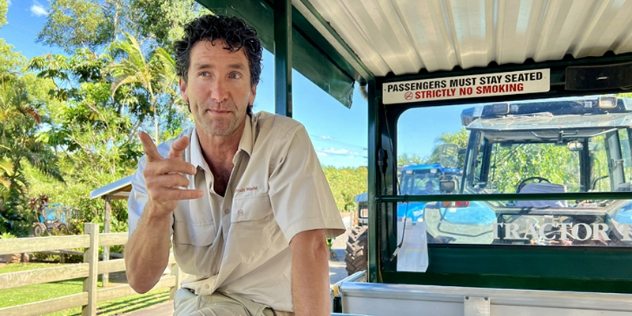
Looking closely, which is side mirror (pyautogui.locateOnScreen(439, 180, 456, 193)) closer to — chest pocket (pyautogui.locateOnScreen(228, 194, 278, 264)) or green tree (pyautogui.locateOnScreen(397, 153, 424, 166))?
green tree (pyautogui.locateOnScreen(397, 153, 424, 166))

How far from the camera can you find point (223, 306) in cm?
155

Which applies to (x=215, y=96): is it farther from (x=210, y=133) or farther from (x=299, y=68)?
(x=299, y=68)

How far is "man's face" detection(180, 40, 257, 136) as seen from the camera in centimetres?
165

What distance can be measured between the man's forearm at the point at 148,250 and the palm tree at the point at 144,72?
67.7 feet

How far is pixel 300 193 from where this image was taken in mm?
1538

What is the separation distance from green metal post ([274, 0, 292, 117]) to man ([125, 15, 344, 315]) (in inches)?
28.7

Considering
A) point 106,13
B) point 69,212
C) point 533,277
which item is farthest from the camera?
point 106,13

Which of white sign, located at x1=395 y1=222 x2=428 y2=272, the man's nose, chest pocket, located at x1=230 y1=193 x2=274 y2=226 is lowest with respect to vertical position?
white sign, located at x1=395 y1=222 x2=428 y2=272

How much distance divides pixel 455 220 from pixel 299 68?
1.97m

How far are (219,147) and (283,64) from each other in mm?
926

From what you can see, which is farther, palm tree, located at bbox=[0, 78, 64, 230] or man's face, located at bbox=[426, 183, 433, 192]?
palm tree, located at bbox=[0, 78, 64, 230]

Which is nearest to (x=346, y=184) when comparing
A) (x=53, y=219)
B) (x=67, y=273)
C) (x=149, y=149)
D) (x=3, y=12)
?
(x=53, y=219)

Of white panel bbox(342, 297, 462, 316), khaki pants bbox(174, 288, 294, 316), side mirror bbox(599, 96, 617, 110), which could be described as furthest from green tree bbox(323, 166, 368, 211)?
khaki pants bbox(174, 288, 294, 316)

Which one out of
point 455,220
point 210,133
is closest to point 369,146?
point 455,220
